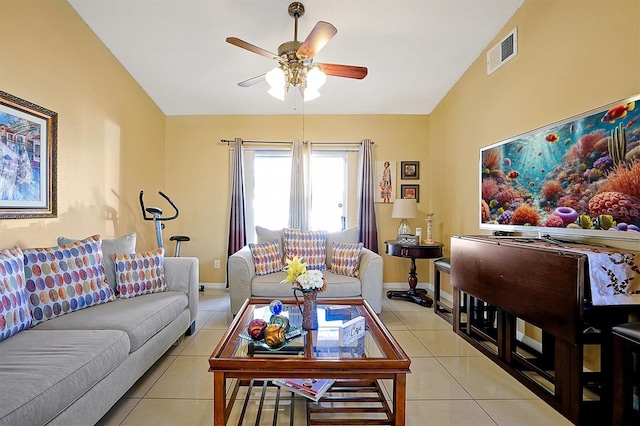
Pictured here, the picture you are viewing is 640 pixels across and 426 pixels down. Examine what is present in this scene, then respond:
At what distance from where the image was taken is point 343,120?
4.34 metres

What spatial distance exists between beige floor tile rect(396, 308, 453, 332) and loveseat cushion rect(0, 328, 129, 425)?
242cm

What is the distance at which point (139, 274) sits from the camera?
2.43 metres

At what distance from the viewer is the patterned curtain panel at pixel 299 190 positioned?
4.22 metres

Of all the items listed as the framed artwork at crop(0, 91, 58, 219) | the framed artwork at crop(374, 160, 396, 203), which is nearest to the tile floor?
the framed artwork at crop(0, 91, 58, 219)

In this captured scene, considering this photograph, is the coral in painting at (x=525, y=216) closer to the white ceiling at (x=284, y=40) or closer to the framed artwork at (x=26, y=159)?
the white ceiling at (x=284, y=40)

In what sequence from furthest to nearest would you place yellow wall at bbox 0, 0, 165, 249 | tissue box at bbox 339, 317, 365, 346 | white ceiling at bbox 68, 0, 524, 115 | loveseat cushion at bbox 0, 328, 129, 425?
white ceiling at bbox 68, 0, 524, 115 → yellow wall at bbox 0, 0, 165, 249 → tissue box at bbox 339, 317, 365, 346 → loveseat cushion at bbox 0, 328, 129, 425

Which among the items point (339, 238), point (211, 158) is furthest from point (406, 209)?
point (211, 158)

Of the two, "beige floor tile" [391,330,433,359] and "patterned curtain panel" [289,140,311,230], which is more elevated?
"patterned curtain panel" [289,140,311,230]

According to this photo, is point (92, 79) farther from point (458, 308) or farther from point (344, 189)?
point (458, 308)

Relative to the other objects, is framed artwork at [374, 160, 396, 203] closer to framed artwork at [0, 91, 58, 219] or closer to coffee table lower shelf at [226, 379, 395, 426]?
coffee table lower shelf at [226, 379, 395, 426]

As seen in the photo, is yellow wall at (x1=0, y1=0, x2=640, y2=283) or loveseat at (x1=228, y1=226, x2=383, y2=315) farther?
loveseat at (x1=228, y1=226, x2=383, y2=315)

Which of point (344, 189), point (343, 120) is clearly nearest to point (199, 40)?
point (343, 120)

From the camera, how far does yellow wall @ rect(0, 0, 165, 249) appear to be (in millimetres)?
2188

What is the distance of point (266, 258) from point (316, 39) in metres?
2.09
